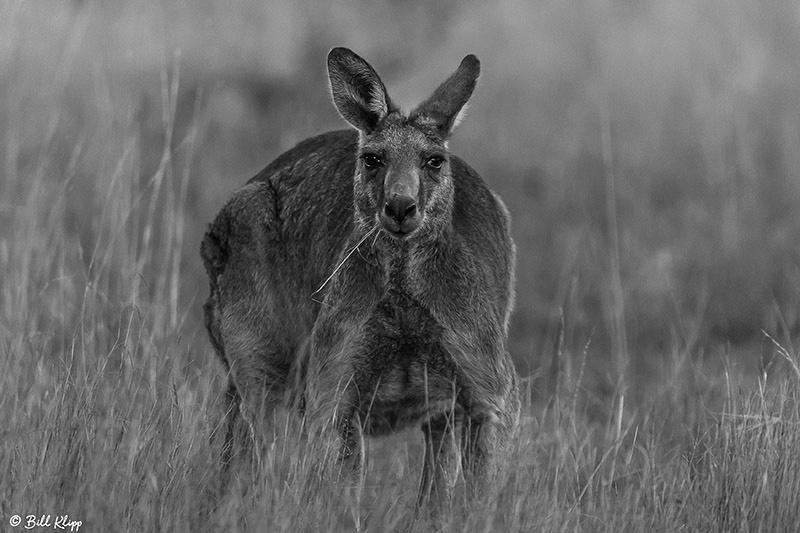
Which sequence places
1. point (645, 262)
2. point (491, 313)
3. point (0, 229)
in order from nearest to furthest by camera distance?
1. point (491, 313)
2. point (0, 229)
3. point (645, 262)

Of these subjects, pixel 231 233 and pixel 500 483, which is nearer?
pixel 500 483

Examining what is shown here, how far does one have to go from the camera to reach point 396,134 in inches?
226

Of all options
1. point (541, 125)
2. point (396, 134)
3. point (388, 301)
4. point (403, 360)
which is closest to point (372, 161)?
point (396, 134)

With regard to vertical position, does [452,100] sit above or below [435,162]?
above

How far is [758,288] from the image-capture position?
9852mm

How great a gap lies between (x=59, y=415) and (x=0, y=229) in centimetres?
342

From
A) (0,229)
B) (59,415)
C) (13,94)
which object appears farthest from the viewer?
(13,94)

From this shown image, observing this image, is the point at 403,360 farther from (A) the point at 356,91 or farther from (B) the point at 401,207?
(A) the point at 356,91

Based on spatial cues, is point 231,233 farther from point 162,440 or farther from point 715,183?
point 715,183

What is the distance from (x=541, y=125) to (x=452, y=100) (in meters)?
6.77

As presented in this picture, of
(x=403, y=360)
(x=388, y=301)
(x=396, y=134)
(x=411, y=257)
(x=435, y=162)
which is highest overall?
(x=396, y=134)

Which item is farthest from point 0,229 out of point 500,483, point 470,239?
point 500,483

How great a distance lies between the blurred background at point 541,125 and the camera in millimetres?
9680

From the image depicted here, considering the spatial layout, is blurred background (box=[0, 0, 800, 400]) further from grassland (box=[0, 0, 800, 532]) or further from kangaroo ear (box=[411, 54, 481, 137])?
kangaroo ear (box=[411, 54, 481, 137])
